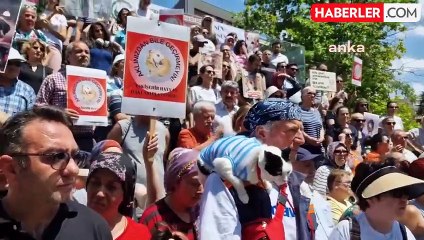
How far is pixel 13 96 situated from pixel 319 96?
953 centimetres

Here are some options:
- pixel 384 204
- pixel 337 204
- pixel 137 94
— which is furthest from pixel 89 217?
pixel 337 204

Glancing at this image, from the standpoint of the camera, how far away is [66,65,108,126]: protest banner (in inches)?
228

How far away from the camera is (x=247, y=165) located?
10.1ft

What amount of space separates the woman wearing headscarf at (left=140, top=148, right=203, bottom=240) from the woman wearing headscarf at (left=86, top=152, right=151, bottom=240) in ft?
0.91


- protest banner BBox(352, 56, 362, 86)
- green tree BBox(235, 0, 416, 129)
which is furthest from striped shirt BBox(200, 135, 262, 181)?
green tree BBox(235, 0, 416, 129)

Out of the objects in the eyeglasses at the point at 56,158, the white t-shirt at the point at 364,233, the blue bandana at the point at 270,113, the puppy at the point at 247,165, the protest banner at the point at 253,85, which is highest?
the protest banner at the point at 253,85

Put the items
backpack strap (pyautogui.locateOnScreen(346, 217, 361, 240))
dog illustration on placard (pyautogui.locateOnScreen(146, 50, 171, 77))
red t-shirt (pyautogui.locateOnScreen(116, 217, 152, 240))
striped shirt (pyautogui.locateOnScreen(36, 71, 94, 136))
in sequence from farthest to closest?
striped shirt (pyautogui.locateOnScreen(36, 71, 94, 136)) < dog illustration on placard (pyautogui.locateOnScreen(146, 50, 171, 77)) < backpack strap (pyautogui.locateOnScreen(346, 217, 361, 240)) < red t-shirt (pyautogui.locateOnScreen(116, 217, 152, 240))

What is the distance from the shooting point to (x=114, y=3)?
13391 millimetres

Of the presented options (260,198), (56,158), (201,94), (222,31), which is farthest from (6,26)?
(222,31)

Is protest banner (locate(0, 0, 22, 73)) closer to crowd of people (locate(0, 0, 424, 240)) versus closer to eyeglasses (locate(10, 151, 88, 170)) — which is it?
crowd of people (locate(0, 0, 424, 240))

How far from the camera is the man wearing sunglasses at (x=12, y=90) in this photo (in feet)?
18.2

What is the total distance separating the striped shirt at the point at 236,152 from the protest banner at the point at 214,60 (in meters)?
6.99

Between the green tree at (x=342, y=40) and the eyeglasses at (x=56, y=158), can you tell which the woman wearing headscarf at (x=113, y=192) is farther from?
the green tree at (x=342, y=40)

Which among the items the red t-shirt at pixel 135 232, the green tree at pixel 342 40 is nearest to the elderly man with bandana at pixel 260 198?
the red t-shirt at pixel 135 232
